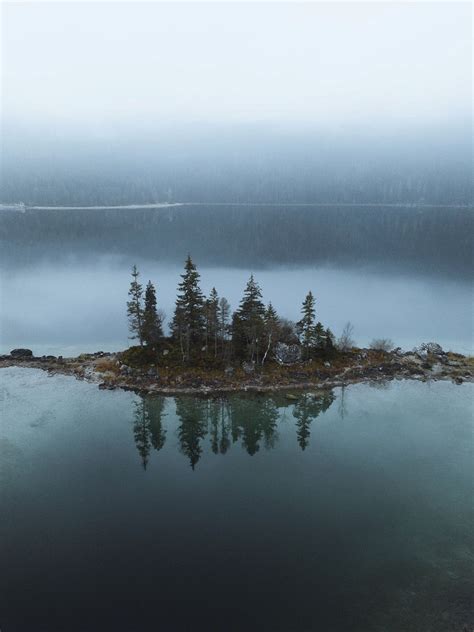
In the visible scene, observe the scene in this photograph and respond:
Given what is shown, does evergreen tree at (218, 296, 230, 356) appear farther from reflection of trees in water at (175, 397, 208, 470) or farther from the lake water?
the lake water

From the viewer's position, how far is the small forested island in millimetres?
49875

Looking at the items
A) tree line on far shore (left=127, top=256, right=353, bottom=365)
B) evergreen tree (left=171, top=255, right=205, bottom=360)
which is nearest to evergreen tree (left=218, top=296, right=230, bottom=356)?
tree line on far shore (left=127, top=256, right=353, bottom=365)

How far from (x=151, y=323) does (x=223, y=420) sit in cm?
1565

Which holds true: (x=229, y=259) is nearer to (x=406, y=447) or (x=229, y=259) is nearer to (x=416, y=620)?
(x=406, y=447)

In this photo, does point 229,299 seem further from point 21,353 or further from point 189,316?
point 21,353

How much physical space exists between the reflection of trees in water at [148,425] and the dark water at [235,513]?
0.62ft

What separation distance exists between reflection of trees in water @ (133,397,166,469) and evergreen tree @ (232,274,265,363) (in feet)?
38.0

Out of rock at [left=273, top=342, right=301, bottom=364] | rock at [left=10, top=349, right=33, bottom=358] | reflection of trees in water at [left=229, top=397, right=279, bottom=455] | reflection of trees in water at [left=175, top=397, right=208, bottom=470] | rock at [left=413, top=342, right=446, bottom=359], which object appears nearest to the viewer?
reflection of trees in water at [left=175, top=397, right=208, bottom=470]

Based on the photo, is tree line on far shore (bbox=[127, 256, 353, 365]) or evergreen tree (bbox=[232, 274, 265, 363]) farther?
tree line on far shore (bbox=[127, 256, 353, 365])

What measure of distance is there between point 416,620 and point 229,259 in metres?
107

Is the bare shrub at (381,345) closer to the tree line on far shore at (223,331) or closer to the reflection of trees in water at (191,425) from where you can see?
the tree line on far shore at (223,331)

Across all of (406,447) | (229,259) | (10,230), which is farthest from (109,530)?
(10,230)

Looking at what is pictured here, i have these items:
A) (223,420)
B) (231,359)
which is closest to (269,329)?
(231,359)

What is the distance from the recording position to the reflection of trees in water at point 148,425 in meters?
38.6
